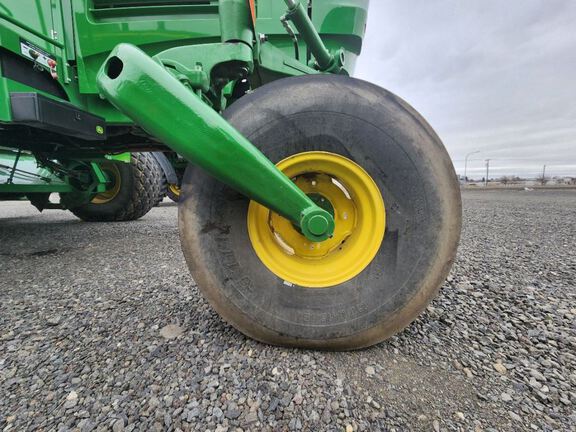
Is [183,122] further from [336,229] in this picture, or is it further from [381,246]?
[381,246]

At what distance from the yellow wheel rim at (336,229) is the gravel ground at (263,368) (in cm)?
29

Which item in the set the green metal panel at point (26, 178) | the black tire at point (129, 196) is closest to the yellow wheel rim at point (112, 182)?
the black tire at point (129, 196)

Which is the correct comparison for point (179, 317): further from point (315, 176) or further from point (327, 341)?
point (315, 176)

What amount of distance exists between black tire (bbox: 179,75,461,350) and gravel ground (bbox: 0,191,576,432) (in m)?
0.13

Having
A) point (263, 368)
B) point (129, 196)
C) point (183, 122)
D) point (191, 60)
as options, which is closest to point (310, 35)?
point (191, 60)

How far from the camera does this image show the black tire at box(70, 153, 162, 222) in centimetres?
402

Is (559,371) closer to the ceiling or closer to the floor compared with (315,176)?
closer to the floor

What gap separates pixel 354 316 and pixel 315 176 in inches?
22.5

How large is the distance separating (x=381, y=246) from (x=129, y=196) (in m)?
3.95

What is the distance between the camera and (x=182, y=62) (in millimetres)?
1273

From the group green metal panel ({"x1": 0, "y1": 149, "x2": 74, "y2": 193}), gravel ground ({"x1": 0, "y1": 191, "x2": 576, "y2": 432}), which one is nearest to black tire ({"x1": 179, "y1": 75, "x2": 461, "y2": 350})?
gravel ground ({"x1": 0, "y1": 191, "x2": 576, "y2": 432})

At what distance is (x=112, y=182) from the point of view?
13.5 ft

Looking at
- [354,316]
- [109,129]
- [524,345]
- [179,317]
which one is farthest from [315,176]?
[109,129]

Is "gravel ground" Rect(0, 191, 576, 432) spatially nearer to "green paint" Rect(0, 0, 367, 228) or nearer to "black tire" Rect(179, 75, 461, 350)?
"black tire" Rect(179, 75, 461, 350)
